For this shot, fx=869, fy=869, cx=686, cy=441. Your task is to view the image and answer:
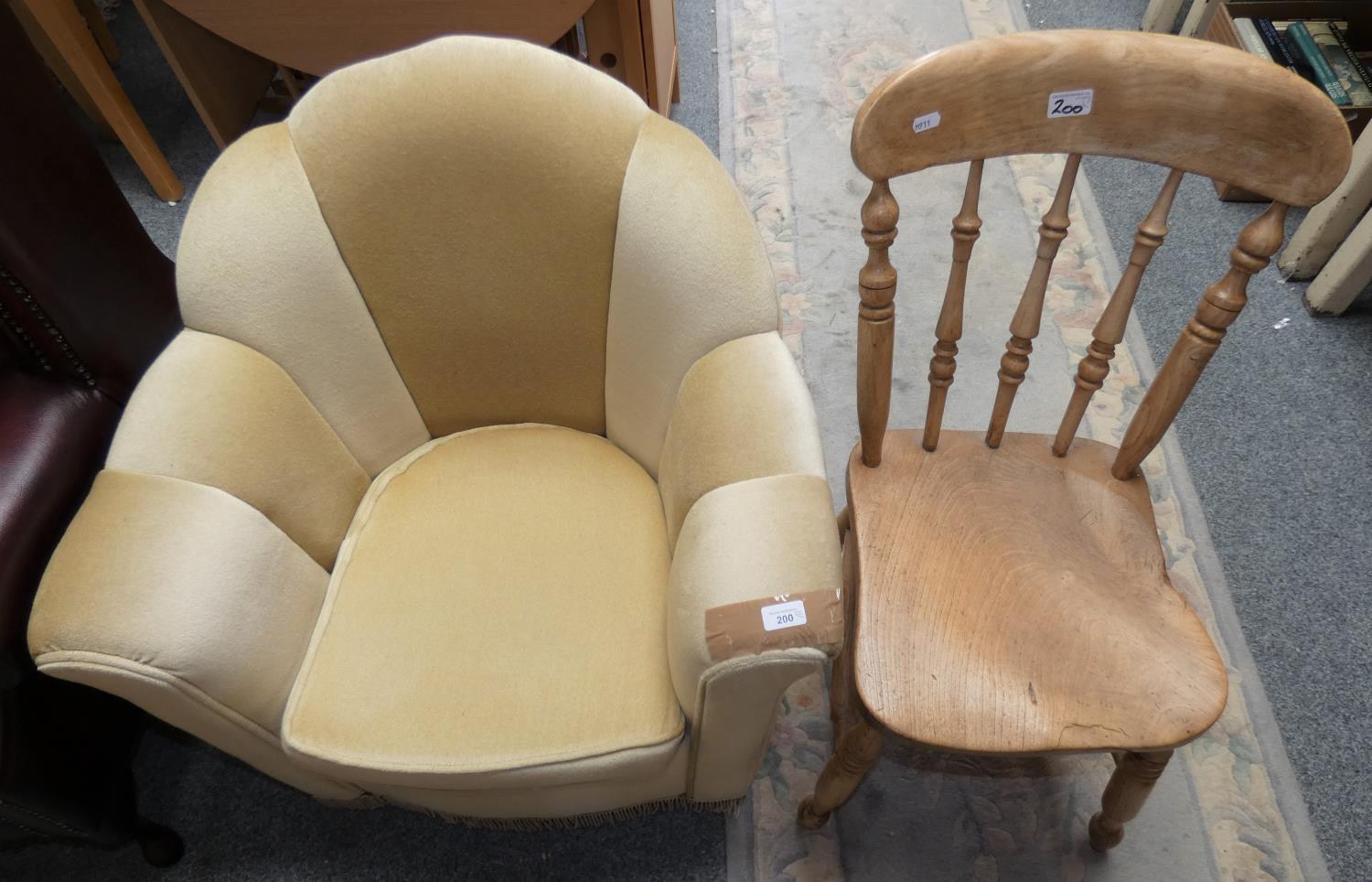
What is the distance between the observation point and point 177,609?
892mm

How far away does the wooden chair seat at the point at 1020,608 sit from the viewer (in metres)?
0.89

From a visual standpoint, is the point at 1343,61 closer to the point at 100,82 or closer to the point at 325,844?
the point at 325,844

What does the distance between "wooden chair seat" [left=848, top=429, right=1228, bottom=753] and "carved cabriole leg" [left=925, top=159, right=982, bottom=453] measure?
8cm

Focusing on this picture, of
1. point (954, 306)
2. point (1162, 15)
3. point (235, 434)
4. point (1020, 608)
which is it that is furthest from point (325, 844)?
point (1162, 15)

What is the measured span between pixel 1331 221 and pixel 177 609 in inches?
84.1

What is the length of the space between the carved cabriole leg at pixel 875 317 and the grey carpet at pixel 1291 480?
879 mm

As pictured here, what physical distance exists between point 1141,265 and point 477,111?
737 millimetres

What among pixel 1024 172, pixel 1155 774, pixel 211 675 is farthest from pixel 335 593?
pixel 1024 172

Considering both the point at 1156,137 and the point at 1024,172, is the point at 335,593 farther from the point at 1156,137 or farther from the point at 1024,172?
the point at 1024,172

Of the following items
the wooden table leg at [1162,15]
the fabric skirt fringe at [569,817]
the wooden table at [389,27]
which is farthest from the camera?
the wooden table leg at [1162,15]

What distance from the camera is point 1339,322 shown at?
1.82m

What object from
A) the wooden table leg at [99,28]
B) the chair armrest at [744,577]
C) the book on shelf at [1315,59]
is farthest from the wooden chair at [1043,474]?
the wooden table leg at [99,28]

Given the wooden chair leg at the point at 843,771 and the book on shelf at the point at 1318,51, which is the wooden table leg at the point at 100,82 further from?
the book on shelf at the point at 1318,51

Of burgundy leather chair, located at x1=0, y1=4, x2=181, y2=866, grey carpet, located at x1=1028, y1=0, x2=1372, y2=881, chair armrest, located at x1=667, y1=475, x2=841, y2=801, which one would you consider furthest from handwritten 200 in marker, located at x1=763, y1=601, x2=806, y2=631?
grey carpet, located at x1=1028, y1=0, x2=1372, y2=881
